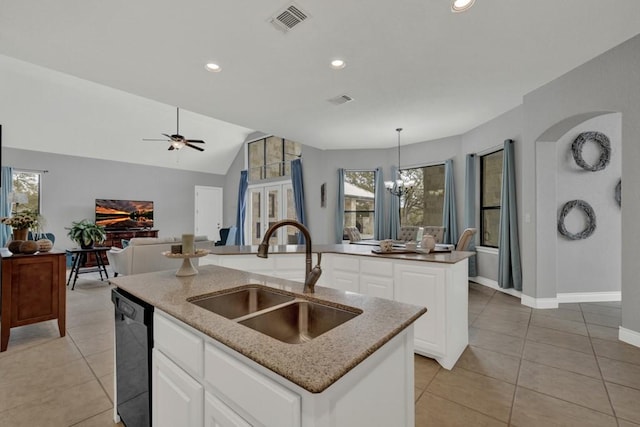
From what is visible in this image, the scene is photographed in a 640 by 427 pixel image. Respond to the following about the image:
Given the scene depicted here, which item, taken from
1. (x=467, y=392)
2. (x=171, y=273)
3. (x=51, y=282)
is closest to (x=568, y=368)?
(x=467, y=392)

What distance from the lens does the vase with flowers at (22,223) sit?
2752 mm

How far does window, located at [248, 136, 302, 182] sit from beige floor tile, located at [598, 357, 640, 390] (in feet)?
20.5

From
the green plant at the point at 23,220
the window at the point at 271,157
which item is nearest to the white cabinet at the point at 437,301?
the green plant at the point at 23,220

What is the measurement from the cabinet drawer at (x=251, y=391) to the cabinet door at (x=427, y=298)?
1.85 metres

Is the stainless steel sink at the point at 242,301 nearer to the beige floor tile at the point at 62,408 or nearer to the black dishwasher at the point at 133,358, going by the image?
the black dishwasher at the point at 133,358

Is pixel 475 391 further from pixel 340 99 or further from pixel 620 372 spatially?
pixel 340 99

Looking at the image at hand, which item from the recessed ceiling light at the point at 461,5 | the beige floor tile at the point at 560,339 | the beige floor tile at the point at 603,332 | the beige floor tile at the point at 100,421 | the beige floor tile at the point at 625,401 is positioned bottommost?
the beige floor tile at the point at 100,421

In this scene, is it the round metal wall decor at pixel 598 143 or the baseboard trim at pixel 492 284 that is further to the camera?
the baseboard trim at pixel 492 284

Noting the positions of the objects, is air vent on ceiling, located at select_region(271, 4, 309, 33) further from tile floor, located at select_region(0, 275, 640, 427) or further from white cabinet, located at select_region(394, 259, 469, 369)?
tile floor, located at select_region(0, 275, 640, 427)

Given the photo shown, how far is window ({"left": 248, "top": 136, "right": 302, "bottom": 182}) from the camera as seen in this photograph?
24.0ft

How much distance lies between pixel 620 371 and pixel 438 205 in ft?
13.2

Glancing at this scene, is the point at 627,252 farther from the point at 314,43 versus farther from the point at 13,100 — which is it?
the point at 13,100

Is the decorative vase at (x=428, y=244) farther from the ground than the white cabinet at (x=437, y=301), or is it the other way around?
the decorative vase at (x=428, y=244)

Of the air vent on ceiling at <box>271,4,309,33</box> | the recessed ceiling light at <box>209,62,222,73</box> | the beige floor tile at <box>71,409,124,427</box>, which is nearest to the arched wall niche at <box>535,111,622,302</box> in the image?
the air vent on ceiling at <box>271,4,309,33</box>
